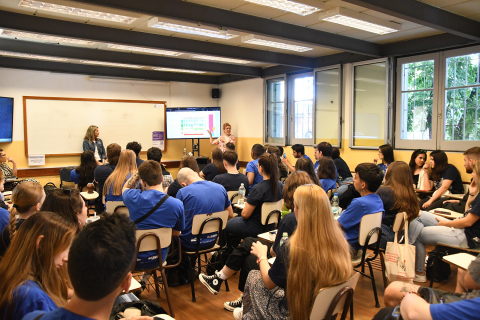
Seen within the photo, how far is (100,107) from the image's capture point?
28.5 feet

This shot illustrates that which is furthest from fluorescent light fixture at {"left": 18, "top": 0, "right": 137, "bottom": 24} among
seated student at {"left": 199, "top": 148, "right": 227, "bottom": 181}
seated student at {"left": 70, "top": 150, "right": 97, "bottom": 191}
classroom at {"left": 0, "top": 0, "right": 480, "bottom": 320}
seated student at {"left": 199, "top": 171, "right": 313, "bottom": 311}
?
seated student at {"left": 199, "top": 171, "right": 313, "bottom": 311}

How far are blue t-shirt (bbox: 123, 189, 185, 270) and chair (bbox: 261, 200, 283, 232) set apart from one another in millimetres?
959

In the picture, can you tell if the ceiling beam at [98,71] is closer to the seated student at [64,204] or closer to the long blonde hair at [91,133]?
the long blonde hair at [91,133]

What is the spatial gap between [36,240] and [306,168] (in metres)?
3.06

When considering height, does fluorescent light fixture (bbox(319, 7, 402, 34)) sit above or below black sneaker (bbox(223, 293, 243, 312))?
above

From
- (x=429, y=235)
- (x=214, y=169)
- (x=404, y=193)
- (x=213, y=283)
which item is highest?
(x=214, y=169)

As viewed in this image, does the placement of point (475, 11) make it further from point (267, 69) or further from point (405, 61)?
point (267, 69)

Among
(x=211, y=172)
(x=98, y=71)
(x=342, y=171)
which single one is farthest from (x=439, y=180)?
(x=98, y=71)

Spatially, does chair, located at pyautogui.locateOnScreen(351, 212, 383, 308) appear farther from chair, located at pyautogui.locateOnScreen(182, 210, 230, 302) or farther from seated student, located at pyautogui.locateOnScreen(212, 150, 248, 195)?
seated student, located at pyautogui.locateOnScreen(212, 150, 248, 195)

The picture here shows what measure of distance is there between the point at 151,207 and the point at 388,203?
2299 mm

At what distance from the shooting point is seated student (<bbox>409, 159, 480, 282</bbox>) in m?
3.19

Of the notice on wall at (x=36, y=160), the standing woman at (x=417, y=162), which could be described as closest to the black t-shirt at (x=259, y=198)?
the standing woman at (x=417, y=162)

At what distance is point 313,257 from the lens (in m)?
1.74

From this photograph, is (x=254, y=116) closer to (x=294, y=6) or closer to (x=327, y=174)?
(x=327, y=174)
